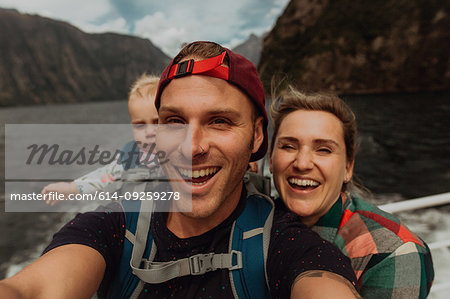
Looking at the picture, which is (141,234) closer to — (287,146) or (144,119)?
(287,146)

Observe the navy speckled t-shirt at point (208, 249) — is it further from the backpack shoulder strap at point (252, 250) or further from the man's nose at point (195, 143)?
the man's nose at point (195, 143)

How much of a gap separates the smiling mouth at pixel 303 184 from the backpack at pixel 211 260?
0.62 metres

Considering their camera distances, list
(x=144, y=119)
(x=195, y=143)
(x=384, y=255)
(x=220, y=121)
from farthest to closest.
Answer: (x=144, y=119) → (x=384, y=255) → (x=220, y=121) → (x=195, y=143)

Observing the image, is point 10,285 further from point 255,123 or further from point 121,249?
point 255,123

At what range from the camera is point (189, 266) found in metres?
1.63

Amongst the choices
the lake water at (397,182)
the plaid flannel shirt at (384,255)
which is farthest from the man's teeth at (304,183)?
the lake water at (397,182)

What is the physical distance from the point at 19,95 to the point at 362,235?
228 m

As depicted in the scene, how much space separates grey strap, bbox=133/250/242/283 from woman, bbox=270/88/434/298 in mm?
934

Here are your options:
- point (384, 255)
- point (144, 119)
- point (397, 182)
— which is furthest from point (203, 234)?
point (397, 182)

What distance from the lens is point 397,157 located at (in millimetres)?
19484

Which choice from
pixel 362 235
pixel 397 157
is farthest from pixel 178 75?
pixel 397 157

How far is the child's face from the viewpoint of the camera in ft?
11.8

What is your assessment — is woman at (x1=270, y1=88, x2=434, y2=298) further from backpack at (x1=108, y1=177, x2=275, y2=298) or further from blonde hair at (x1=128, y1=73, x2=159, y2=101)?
blonde hair at (x1=128, y1=73, x2=159, y2=101)

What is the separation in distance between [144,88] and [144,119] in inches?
17.5
